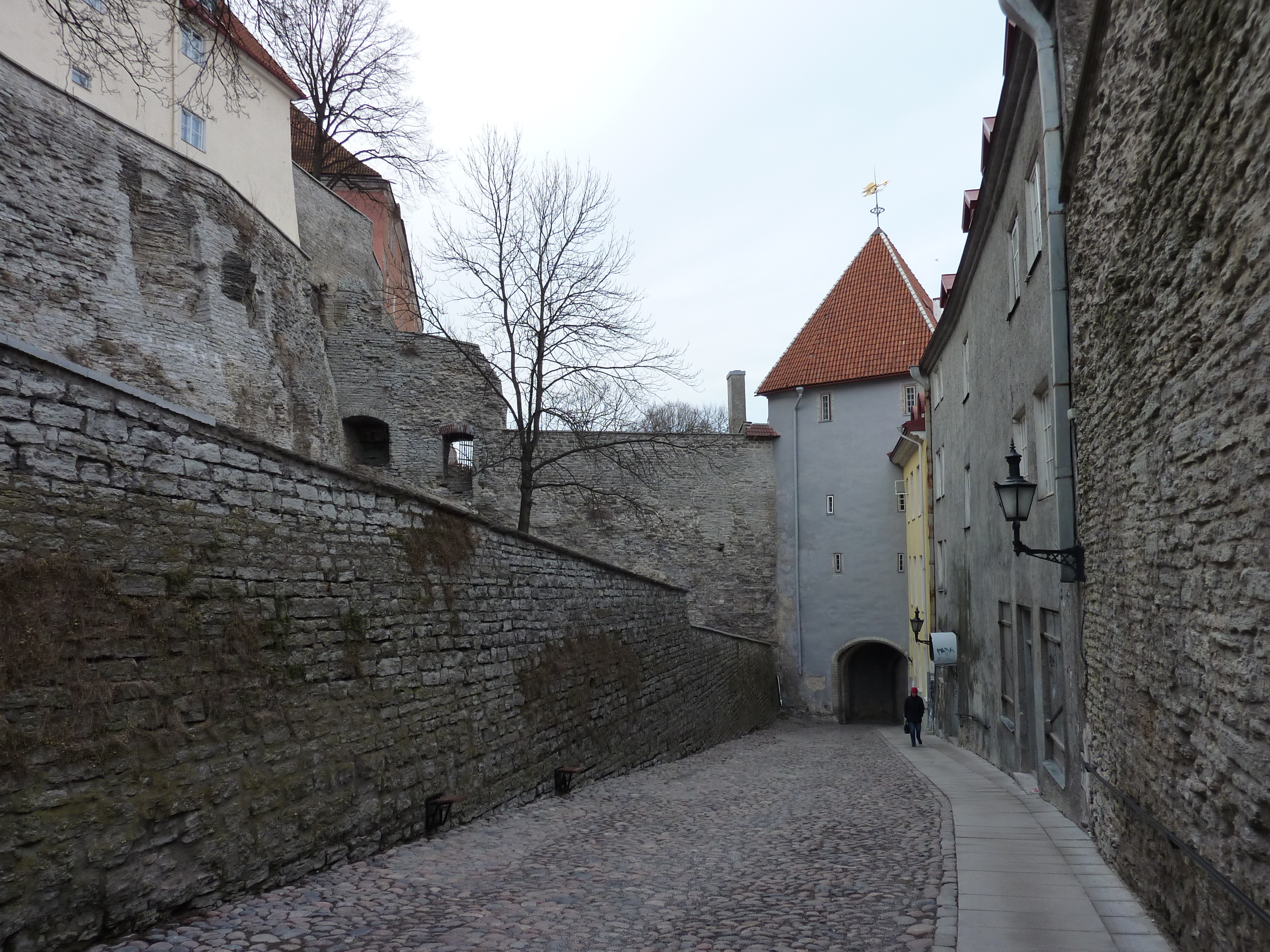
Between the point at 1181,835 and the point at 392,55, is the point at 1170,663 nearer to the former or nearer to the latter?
the point at 1181,835

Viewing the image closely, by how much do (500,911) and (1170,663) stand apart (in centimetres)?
373

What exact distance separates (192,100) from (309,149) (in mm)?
12066

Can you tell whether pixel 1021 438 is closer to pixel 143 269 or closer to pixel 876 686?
pixel 143 269

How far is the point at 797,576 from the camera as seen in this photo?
27.7 metres

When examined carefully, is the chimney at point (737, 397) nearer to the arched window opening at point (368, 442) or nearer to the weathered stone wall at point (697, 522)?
the weathered stone wall at point (697, 522)

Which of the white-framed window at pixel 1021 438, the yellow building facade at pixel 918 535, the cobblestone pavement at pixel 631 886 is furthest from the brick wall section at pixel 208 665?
the yellow building facade at pixel 918 535

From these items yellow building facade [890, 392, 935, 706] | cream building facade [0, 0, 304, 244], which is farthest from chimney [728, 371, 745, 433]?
cream building facade [0, 0, 304, 244]

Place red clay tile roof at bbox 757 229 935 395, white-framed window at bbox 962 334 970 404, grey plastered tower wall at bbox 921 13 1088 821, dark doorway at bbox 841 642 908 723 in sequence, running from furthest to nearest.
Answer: dark doorway at bbox 841 642 908 723 → red clay tile roof at bbox 757 229 935 395 → white-framed window at bbox 962 334 970 404 → grey plastered tower wall at bbox 921 13 1088 821

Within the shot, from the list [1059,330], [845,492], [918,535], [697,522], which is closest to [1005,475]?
[1059,330]

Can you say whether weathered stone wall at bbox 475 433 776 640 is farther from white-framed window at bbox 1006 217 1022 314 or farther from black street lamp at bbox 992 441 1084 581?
black street lamp at bbox 992 441 1084 581

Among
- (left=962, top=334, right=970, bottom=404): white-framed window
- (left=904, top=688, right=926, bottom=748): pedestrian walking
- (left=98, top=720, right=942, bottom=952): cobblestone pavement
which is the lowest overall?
(left=904, top=688, right=926, bottom=748): pedestrian walking

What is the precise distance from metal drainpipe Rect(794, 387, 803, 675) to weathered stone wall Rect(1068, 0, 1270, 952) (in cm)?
2137

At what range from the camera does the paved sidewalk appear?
4738 mm

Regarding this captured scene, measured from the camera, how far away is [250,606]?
18.4ft
